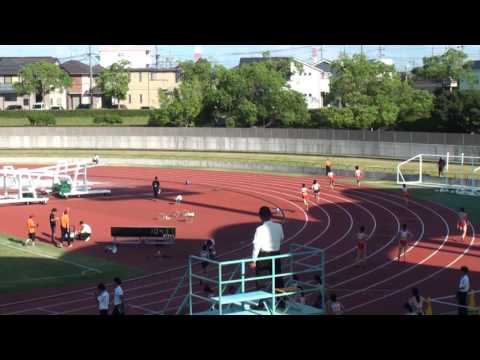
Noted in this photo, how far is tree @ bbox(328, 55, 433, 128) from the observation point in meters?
67.9

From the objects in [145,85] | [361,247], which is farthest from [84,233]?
[145,85]

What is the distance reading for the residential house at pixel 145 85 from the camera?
97.3 metres

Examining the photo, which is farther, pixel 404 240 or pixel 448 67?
pixel 448 67

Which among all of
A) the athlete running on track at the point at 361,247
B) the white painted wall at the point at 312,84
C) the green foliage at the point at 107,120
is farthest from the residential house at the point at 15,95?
the athlete running on track at the point at 361,247

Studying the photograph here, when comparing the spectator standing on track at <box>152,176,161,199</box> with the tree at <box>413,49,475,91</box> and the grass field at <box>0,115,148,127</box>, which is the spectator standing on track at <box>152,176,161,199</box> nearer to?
the grass field at <box>0,115,148,127</box>

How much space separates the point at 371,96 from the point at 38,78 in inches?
1590

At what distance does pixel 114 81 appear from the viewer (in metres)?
93.2

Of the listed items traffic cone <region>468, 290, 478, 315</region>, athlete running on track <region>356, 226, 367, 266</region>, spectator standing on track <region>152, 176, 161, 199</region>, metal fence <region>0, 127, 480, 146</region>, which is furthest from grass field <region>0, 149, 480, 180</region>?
traffic cone <region>468, 290, 478, 315</region>

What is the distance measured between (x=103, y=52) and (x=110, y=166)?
5844cm

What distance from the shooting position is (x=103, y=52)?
368 ft

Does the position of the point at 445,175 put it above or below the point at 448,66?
below

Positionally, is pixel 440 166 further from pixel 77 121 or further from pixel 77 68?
pixel 77 68

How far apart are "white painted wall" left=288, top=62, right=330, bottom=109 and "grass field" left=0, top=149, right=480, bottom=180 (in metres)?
33.7

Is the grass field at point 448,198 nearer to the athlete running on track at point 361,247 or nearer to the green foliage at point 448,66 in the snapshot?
the athlete running on track at point 361,247
